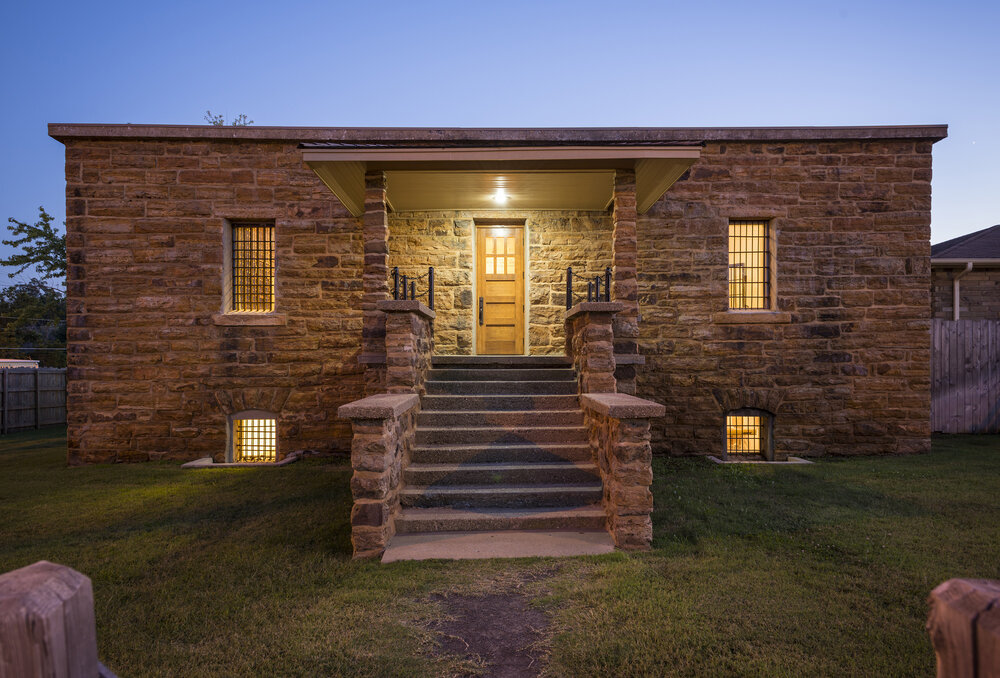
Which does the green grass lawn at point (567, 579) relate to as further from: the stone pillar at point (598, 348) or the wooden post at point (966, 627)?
the wooden post at point (966, 627)

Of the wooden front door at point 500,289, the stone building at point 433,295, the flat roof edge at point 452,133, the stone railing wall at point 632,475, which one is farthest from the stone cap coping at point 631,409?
the flat roof edge at point 452,133

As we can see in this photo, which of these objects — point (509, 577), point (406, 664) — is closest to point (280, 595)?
point (406, 664)

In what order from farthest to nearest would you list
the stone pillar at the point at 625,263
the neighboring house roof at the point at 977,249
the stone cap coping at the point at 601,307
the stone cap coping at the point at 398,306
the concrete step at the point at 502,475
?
the neighboring house roof at the point at 977,249 → the stone pillar at the point at 625,263 → the stone cap coping at the point at 601,307 → the stone cap coping at the point at 398,306 → the concrete step at the point at 502,475

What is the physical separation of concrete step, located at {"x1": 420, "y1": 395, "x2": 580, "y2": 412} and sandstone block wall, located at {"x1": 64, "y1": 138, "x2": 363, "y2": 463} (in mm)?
2628

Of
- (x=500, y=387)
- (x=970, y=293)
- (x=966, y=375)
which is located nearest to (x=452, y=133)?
(x=500, y=387)

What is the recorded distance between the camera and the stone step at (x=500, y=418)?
19.4 ft

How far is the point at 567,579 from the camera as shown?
365 cm

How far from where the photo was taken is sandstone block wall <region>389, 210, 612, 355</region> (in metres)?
9.01

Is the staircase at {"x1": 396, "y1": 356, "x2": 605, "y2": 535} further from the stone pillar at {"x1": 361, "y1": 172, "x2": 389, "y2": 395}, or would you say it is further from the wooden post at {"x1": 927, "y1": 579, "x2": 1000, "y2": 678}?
the wooden post at {"x1": 927, "y1": 579, "x2": 1000, "y2": 678}

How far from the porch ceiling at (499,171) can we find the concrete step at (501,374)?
109 inches

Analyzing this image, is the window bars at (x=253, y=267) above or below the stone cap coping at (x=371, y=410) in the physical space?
above

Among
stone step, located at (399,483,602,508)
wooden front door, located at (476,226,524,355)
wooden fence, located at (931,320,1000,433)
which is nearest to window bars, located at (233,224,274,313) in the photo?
wooden front door, located at (476,226,524,355)

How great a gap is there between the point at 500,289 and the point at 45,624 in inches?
338

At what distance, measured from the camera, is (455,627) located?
121 inches
